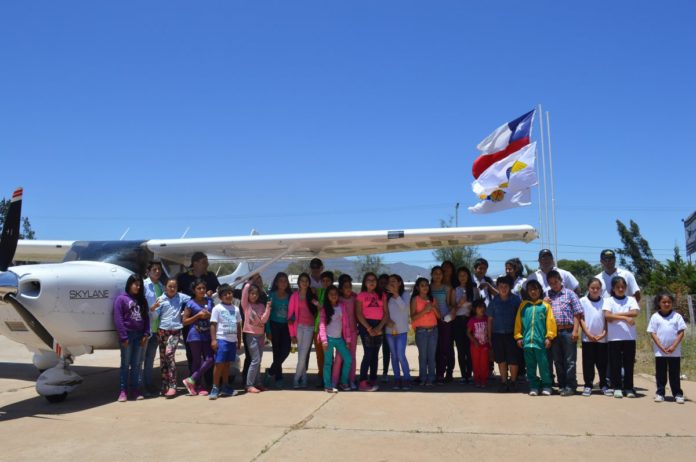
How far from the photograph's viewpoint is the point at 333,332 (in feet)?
24.6

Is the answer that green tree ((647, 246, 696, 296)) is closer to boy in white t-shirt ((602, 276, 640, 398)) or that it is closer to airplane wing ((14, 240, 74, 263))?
boy in white t-shirt ((602, 276, 640, 398))

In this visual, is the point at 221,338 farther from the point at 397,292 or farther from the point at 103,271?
the point at 397,292

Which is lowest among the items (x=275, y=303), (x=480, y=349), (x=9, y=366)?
(x=9, y=366)

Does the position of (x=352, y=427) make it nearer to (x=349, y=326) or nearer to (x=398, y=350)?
(x=349, y=326)

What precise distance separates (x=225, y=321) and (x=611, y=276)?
518 cm

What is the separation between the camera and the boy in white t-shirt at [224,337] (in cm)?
729

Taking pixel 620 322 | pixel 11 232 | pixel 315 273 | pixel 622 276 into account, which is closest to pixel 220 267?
pixel 315 273

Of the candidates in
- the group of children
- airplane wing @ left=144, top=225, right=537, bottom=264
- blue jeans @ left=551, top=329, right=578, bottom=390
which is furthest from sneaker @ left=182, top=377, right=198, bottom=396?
blue jeans @ left=551, top=329, right=578, bottom=390

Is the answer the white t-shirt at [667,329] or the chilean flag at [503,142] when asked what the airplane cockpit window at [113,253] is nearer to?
the chilean flag at [503,142]

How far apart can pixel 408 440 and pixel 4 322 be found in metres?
4.90

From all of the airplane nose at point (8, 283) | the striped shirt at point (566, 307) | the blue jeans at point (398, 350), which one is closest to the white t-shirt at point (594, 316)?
the striped shirt at point (566, 307)

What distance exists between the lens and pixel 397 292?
7.80m

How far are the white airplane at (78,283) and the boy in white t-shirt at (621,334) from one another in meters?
1.69

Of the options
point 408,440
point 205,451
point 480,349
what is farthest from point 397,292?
point 205,451
